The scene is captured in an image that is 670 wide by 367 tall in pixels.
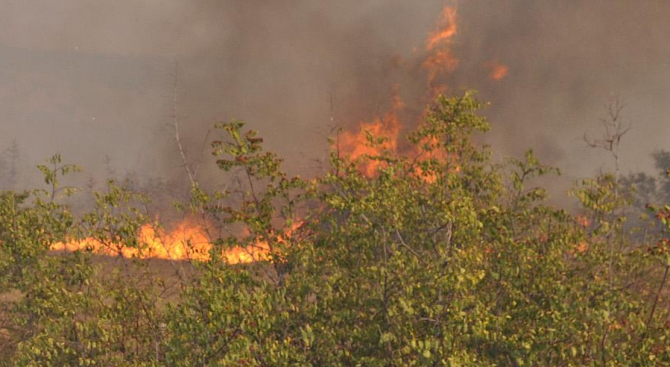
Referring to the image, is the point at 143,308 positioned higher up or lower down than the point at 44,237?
lower down

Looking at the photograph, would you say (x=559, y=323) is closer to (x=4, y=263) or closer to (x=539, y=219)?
(x=539, y=219)

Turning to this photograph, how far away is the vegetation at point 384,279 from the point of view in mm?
10430

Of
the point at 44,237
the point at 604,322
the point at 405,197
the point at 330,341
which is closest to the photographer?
the point at 604,322

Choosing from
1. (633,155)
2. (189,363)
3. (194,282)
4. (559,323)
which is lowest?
(189,363)

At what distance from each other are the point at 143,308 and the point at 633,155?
135231 millimetres

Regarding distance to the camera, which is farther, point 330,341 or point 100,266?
point 100,266

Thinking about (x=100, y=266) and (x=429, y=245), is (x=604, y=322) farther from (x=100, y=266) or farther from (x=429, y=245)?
(x=100, y=266)

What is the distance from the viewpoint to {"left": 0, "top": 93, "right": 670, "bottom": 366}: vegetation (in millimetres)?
10430

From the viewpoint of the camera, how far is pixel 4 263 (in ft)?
45.0

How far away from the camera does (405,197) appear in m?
12.5

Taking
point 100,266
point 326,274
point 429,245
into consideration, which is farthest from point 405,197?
point 100,266

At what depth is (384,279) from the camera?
11133 millimetres

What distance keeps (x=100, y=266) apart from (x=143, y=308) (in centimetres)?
187

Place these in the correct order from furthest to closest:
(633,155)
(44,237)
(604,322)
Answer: (633,155) → (44,237) → (604,322)
